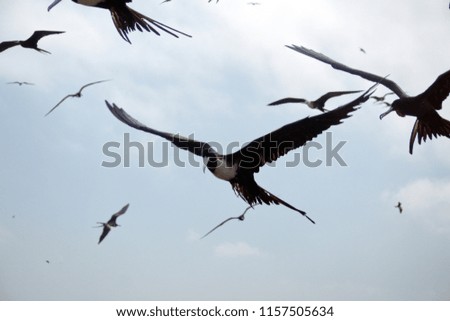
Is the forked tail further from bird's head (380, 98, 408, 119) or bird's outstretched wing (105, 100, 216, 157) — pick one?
bird's head (380, 98, 408, 119)

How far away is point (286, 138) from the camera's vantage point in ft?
7.53

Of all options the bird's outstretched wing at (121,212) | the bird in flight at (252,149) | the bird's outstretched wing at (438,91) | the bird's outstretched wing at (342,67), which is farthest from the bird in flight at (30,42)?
the bird's outstretched wing at (438,91)

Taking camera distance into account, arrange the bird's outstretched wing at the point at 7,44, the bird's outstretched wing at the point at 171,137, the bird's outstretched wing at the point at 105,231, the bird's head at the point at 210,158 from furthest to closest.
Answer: the bird's outstretched wing at the point at 105,231
the bird's outstretched wing at the point at 7,44
the bird's head at the point at 210,158
the bird's outstretched wing at the point at 171,137

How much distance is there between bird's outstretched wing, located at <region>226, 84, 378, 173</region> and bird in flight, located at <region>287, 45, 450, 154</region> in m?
0.59

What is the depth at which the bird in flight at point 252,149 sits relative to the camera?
86.6 inches

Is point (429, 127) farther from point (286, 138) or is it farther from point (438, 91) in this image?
point (286, 138)

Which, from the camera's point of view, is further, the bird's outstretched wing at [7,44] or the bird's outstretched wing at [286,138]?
the bird's outstretched wing at [7,44]

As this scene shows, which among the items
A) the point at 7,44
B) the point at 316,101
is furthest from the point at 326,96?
the point at 7,44

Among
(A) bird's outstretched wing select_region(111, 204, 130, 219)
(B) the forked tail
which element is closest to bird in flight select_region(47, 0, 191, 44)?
(B) the forked tail

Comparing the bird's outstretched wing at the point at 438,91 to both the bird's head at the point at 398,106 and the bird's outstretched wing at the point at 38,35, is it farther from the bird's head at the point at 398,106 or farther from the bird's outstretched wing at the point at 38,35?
the bird's outstretched wing at the point at 38,35

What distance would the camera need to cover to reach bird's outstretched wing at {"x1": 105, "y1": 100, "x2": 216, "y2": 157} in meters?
2.38

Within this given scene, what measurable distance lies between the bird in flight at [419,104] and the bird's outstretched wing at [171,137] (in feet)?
2.40

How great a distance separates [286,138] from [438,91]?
88cm
